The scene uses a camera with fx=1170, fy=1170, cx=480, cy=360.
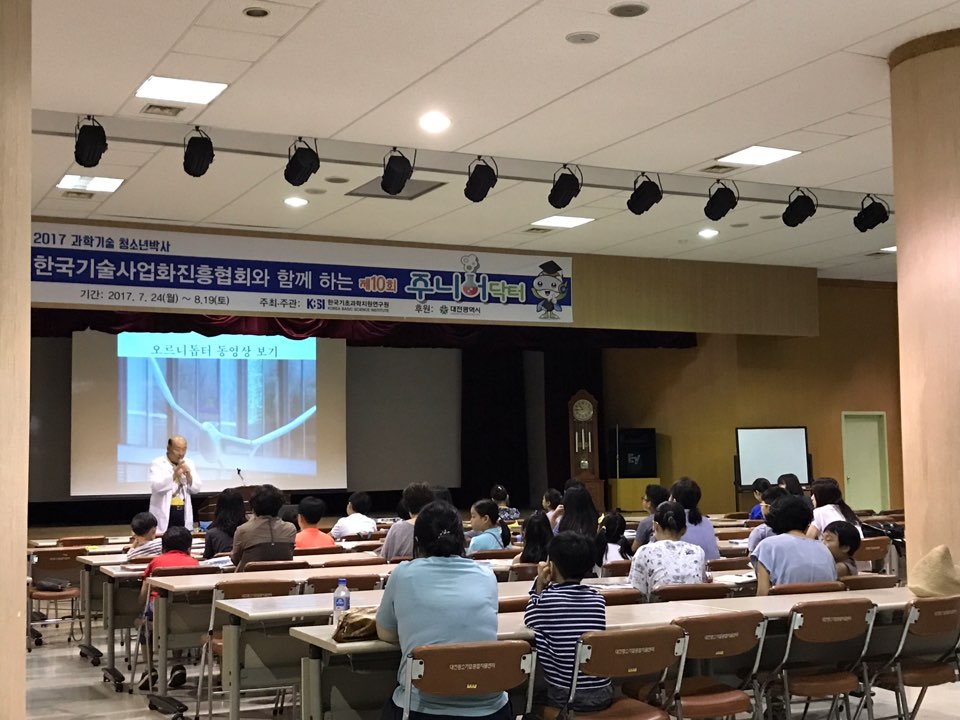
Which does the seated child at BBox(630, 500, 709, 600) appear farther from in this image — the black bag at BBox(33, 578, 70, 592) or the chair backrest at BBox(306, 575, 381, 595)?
the black bag at BBox(33, 578, 70, 592)

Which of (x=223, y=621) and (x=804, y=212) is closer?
(x=223, y=621)

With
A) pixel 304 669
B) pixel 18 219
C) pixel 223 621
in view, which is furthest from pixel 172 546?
pixel 18 219

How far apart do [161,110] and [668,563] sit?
171 inches

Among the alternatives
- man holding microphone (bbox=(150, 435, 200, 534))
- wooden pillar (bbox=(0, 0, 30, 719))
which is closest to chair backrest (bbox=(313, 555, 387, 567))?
wooden pillar (bbox=(0, 0, 30, 719))

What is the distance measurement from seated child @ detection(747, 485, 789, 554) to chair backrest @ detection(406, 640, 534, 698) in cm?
302

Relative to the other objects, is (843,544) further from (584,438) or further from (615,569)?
(584,438)

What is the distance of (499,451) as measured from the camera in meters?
18.5

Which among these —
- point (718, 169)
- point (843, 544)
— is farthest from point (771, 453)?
point (843, 544)

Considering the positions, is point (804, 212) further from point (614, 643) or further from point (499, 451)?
point (499, 451)

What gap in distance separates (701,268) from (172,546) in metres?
8.35

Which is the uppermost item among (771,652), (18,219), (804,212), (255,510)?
(804,212)

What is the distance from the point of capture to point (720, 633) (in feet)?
15.1

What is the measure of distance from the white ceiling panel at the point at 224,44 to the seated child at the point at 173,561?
2892mm

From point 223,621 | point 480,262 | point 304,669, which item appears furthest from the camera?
point 480,262
